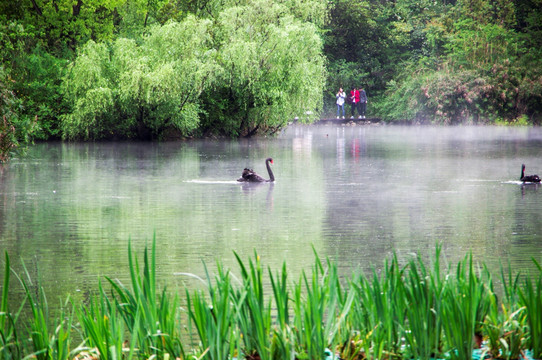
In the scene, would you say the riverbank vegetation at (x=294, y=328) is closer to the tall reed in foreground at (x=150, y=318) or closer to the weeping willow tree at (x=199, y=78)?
the tall reed in foreground at (x=150, y=318)

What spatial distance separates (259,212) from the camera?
13297 mm

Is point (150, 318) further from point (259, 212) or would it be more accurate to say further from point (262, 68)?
point (262, 68)

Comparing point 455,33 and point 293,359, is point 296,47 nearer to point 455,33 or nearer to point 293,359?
point 455,33

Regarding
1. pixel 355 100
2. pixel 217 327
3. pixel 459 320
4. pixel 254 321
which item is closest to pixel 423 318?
pixel 459 320

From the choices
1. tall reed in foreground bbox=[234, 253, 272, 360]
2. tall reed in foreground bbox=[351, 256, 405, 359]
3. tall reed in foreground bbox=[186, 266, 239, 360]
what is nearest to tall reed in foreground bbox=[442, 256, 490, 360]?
tall reed in foreground bbox=[351, 256, 405, 359]

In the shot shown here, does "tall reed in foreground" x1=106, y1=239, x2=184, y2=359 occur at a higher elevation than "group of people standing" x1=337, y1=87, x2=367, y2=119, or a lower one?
lower

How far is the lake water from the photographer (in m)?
8.99

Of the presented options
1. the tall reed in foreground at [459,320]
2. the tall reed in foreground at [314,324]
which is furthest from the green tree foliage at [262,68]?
the tall reed in foreground at [459,320]

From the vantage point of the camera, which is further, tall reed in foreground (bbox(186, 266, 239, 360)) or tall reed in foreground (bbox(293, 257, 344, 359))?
tall reed in foreground (bbox(293, 257, 344, 359))

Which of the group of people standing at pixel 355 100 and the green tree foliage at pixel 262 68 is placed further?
the group of people standing at pixel 355 100

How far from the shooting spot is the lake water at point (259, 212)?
29.5ft

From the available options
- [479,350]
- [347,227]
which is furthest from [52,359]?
[347,227]

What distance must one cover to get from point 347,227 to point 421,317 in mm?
7279

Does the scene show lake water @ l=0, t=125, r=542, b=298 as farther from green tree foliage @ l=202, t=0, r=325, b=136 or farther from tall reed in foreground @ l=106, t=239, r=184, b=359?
green tree foliage @ l=202, t=0, r=325, b=136
